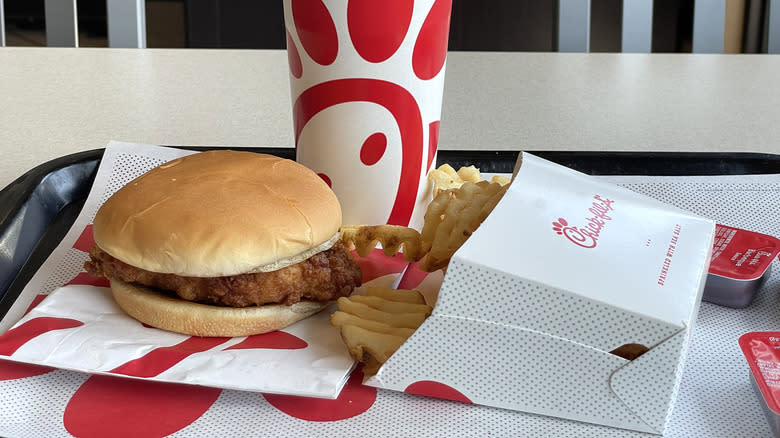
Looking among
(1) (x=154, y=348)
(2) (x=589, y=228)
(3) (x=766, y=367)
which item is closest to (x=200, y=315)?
(1) (x=154, y=348)

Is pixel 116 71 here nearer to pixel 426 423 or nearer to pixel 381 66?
pixel 381 66

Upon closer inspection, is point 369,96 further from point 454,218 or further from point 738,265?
point 738,265

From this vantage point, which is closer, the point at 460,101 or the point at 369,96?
the point at 369,96

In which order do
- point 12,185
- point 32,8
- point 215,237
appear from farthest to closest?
point 32,8
point 12,185
point 215,237

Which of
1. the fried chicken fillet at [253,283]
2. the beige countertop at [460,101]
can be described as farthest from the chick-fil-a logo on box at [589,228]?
the beige countertop at [460,101]

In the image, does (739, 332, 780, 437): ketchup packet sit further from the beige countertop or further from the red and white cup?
the beige countertop

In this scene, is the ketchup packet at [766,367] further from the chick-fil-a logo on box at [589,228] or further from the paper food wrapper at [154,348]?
the paper food wrapper at [154,348]

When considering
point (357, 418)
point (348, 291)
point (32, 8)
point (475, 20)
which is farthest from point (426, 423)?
point (32, 8)
